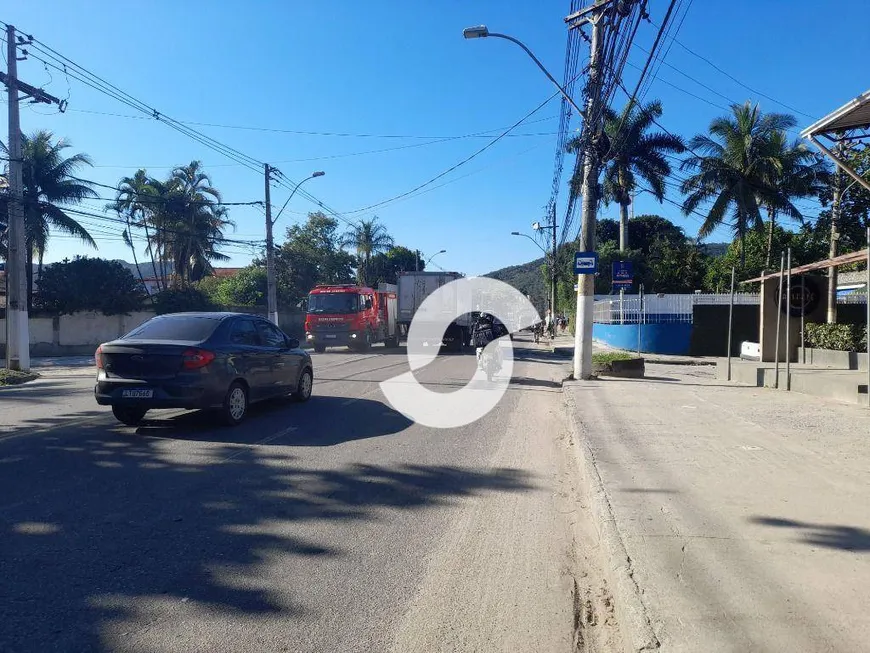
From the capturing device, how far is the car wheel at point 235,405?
28.0ft

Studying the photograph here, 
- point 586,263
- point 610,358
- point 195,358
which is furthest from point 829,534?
point 610,358

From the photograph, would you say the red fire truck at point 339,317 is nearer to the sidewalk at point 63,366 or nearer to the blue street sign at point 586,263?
the sidewalk at point 63,366

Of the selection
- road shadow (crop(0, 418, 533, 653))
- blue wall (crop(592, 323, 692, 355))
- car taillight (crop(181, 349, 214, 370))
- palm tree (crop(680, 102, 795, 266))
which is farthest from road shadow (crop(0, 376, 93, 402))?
palm tree (crop(680, 102, 795, 266))

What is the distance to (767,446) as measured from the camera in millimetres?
7336

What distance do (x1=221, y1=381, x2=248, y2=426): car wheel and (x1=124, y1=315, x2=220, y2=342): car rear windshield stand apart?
0.80 m

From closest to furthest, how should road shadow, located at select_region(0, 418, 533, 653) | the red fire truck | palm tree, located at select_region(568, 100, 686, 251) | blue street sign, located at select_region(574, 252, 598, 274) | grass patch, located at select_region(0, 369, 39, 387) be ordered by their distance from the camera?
road shadow, located at select_region(0, 418, 533, 653), blue street sign, located at select_region(574, 252, 598, 274), grass patch, located at select_region(0, 369, 39, 387), the red fire truck, palm tree, located at select_region(568, 100, 686, 251)

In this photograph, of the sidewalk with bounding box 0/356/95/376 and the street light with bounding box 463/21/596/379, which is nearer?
the street light with bounding box 463/21/596/379

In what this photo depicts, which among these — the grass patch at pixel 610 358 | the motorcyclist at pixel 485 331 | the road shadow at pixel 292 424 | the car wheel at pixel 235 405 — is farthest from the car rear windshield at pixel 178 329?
the grass patch at pixel 610 358

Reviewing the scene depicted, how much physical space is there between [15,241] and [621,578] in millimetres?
19762

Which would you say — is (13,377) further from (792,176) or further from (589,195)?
(792,176)

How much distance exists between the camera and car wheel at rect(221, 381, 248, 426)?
8531 mm

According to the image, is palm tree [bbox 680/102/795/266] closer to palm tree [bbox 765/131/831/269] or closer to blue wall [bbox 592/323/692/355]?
palm tree [bbox 765/131/831/269]

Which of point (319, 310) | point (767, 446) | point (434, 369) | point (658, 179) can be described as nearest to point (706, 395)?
point (767, 446)

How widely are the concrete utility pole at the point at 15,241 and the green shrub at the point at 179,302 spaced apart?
13698 mm
